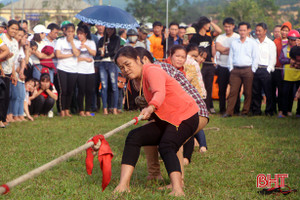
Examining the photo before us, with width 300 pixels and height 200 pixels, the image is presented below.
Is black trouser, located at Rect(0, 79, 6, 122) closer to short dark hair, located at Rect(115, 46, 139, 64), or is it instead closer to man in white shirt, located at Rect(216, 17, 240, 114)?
short dark hair, located at Rect(115, 46, 139, 64)

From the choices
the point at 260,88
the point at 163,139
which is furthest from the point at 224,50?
the point at 163,139

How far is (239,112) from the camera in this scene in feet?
41.0

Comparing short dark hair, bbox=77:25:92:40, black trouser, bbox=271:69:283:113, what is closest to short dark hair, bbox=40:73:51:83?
short dark hair, bbox=77:25:92:40

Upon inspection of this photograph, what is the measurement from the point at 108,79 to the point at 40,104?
1899 mm

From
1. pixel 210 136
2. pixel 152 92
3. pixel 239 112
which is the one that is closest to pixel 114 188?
pixel 152 92

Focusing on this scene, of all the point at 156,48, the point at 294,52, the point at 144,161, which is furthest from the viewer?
the point at 156,48

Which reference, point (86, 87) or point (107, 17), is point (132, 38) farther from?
point (86, 87)

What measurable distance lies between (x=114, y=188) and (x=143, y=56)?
153 cm

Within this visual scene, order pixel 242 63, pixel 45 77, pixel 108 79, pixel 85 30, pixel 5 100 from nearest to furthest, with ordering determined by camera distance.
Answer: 1. pixel 5 100
2. pixel 45 77
3. pixel 242 63
4. pixel 85 30
5. pixel 108 79

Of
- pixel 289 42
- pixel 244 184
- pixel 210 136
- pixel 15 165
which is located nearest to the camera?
pixel 244 184

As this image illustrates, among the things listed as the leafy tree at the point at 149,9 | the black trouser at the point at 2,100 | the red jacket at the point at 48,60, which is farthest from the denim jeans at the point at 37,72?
the leafy tree at the point at 149,9

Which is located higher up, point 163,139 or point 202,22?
point 202,22

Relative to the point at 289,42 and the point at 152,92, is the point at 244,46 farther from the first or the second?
the point at 152,92

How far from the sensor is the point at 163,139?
4.78 meters
